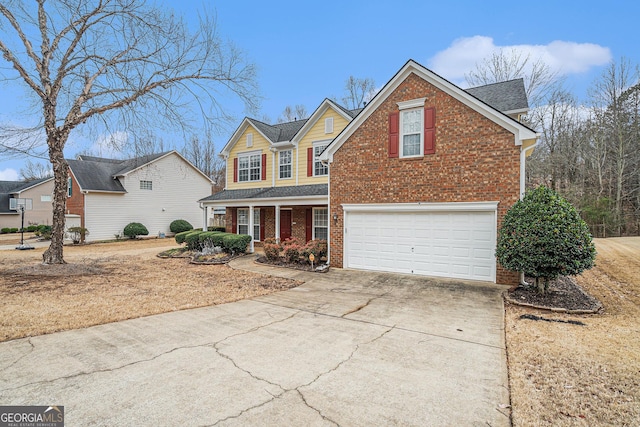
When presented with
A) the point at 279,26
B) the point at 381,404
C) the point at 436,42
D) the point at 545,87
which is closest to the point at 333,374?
the point at 381,404

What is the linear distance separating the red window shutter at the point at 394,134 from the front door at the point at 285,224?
7836 mm

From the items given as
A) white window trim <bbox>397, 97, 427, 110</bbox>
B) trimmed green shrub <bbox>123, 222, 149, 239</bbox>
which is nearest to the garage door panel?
white window trim <bbox>397, 97, 427, 110</bbox>

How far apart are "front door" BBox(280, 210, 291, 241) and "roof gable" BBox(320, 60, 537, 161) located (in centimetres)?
585

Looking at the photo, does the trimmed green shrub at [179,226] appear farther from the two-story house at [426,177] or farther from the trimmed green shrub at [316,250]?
the trimmed green shrub at [316,250]

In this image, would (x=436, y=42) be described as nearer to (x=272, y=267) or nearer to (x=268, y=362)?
(x=272, y=267)

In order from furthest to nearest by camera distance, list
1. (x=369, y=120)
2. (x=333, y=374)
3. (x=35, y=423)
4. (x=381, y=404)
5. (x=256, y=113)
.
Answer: (x=256, y=113), (x=369, y=120), (x=333, y=374), (x=381, y=404), (x=35, y=423)

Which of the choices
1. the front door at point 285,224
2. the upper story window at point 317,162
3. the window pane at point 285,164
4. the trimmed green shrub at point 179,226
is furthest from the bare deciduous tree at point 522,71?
the trimmed green shrub at point 179,226

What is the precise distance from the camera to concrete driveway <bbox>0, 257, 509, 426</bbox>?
3043 mm

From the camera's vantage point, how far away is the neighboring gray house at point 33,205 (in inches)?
1277

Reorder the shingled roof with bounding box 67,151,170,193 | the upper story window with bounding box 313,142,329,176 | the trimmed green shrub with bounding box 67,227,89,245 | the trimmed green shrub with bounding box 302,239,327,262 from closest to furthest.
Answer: the trimmed green shrub with bounding box 302,239,327,262 < the upper story window with bounding box 313,142,329,176 < the trimmed green shrub with bounding box 67,227,89,245 < the shingled roof with bounding box 67,151,170,193

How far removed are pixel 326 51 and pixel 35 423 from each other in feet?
59.7

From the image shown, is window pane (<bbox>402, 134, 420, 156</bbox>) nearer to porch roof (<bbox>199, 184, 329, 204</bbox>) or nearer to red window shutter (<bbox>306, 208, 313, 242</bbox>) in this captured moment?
porch roof (<bbox>199, 184, 329, 204</bbox>)

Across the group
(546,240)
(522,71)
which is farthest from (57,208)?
(522,71)

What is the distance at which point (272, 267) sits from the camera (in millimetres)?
11914
